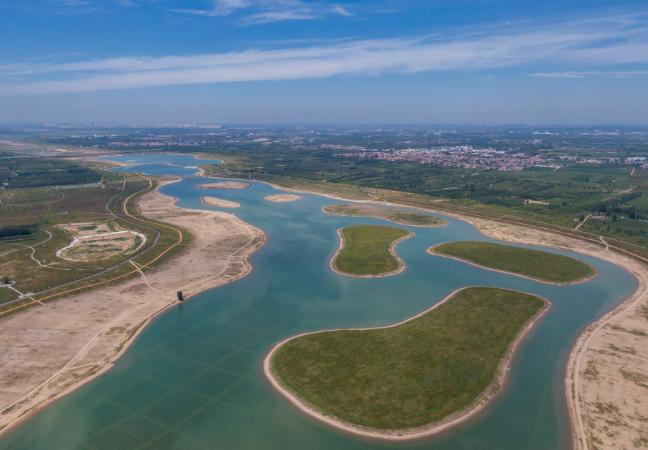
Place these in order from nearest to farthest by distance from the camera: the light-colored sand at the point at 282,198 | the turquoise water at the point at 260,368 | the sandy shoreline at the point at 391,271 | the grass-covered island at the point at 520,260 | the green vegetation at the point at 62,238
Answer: the turquoise water at the point at 260,368
the green vegetation at the point at 62,238
the sandy shoreline at the point at 391,271
the grass-covered island at the point at 520,260
the light-colored sand at the point at 282,198

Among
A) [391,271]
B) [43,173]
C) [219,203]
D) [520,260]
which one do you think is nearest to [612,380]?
[391,271]

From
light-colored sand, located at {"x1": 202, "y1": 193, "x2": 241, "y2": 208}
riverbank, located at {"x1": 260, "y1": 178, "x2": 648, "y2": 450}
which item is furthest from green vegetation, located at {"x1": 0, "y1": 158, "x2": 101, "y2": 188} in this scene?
riverbank, located at {"x1": 260, "y1": 178, "x2": 648, "y2": 450}

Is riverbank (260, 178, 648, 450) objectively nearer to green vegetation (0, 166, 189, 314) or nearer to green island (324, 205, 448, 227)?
green island (324, 205, 448, 227)

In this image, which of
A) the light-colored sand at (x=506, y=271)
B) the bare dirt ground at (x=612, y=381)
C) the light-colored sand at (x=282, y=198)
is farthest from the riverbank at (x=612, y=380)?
the light-colored sand at (x=282, y=198)

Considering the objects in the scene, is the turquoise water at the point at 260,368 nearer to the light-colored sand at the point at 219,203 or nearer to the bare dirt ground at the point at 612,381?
the bare dirt ground at the point at 612,381

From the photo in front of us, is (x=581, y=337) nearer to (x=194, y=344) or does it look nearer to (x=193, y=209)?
(x=194, y=344)

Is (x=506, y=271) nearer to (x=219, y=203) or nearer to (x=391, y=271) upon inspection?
(x=391, y=271)
